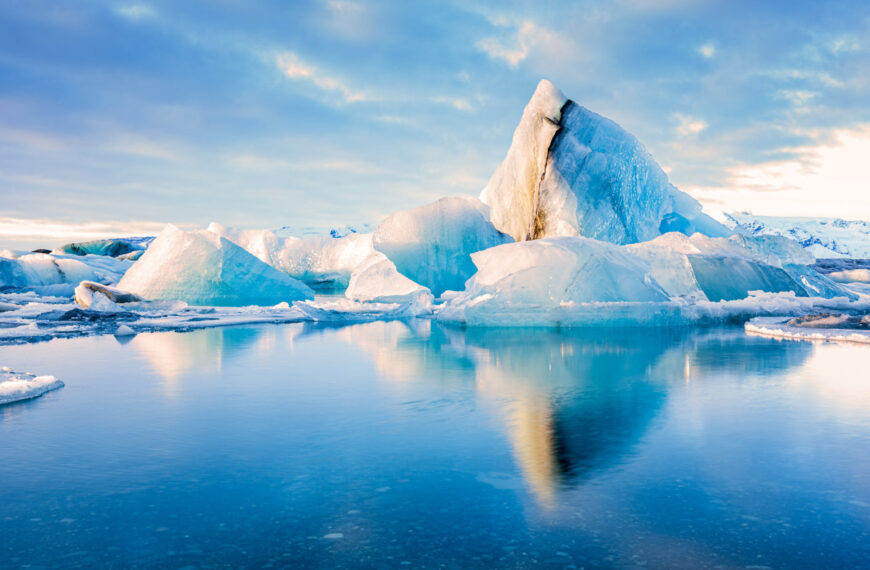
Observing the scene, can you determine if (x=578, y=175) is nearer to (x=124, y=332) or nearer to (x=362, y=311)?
(x=362, y=311)

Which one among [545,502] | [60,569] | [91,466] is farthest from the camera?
[91,466]

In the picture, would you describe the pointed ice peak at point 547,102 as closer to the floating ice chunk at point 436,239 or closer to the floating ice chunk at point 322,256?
the floating ice chunk at point 436,239

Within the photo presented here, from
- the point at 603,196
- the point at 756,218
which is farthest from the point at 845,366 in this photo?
the point at 756,218

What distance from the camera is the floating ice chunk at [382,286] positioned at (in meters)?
19.8

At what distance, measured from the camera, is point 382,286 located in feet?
66.4

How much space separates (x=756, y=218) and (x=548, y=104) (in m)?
118

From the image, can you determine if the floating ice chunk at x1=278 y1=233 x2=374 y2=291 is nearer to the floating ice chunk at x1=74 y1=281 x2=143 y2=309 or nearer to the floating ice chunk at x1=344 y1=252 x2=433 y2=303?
the floating ice chunk at x1=344 y1=252 x2=433 y2=303

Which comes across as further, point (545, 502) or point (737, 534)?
point (545, 502)

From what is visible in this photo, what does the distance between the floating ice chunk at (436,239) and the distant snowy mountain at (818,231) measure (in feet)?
299

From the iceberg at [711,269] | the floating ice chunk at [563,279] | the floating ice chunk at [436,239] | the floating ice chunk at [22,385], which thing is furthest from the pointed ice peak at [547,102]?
the floating ice chunk at [22,385]

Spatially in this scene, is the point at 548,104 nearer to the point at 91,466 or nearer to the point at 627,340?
the point at 627,340

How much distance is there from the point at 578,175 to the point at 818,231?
110461mm

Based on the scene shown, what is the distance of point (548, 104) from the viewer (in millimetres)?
17984

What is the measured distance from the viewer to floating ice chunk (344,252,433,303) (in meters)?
19.8
